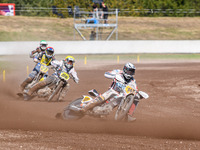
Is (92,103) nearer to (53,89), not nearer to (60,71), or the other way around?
(60,71)

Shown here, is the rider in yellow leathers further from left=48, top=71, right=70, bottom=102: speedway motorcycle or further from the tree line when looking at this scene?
the tree line

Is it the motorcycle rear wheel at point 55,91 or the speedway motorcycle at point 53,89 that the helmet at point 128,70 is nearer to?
the speedway motorcycle at point 53,89

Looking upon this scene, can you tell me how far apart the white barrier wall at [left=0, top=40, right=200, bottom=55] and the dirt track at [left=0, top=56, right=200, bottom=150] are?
17387 millimetres

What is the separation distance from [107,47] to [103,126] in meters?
28.5

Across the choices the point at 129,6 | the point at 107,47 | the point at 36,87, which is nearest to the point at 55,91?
the point at 36,87

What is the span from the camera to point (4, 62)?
33406 millimetres

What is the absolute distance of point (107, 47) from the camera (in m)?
39.7

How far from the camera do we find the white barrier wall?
123ft

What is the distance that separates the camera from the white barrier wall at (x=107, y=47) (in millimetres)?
37531

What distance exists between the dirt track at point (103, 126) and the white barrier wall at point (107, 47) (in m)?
17.4

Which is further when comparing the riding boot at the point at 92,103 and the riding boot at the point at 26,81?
the riding boot at the point at 26,81

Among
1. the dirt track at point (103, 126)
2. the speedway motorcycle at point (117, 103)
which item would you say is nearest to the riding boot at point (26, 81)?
the dirt track at point (103, 126)

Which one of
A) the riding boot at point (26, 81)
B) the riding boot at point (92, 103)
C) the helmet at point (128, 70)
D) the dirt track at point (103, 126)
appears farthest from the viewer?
the riding boot at point (26, 81)

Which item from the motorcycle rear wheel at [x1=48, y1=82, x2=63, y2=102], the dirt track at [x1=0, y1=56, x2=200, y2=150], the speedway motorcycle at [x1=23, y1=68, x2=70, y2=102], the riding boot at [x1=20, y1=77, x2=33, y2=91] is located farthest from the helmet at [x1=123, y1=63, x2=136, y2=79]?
the riding boot at [x1=20, y1=77, x2=33, y2=91]
